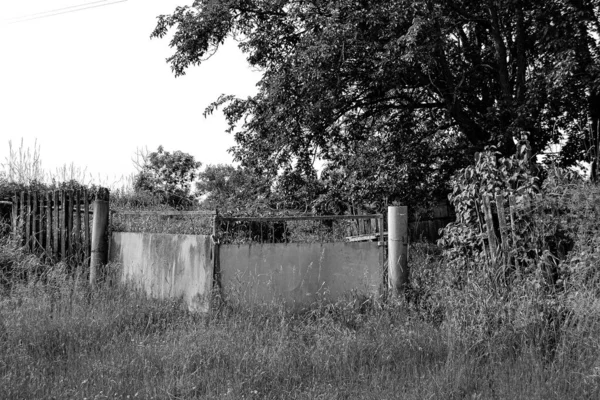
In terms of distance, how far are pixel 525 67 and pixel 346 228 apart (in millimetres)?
5736

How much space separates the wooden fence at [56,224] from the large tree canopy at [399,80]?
5198mm

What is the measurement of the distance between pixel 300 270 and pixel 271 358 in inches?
68.4

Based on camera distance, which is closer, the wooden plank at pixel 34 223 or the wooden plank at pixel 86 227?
the wooden plank at pixel 86 227

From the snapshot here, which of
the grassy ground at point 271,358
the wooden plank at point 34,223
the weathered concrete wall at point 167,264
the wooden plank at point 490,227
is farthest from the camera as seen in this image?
the wooden plank at point 34,223

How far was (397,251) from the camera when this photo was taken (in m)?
6.35

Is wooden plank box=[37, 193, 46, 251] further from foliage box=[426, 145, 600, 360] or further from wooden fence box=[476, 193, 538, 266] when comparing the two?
wooden fence box=[476, 193, 538, 266]

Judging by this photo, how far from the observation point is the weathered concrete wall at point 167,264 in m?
6.66

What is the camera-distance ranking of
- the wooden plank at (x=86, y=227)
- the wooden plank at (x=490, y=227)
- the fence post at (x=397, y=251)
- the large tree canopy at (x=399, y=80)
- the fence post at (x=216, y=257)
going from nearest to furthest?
the wooden plank at (x=490, y=227), the fence post at (x=397, y=251), the fence post at (x=216, y=257), the wooden plank at (x=86, y=227), the large tree canopy at (x=399, y=80)

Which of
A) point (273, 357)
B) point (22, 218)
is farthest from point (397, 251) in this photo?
point (22, 218)

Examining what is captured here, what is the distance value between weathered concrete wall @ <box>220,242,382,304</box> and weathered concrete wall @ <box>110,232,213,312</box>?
0.32 metres

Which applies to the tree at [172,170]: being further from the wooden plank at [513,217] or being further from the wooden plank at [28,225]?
the wooden plank at [513,217]

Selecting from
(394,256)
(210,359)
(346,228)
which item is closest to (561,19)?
(346,228)

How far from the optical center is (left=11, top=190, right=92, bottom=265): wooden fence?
881cm

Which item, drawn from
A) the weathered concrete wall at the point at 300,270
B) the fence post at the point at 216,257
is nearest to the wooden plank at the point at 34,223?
the fence post at the point at 216,257
